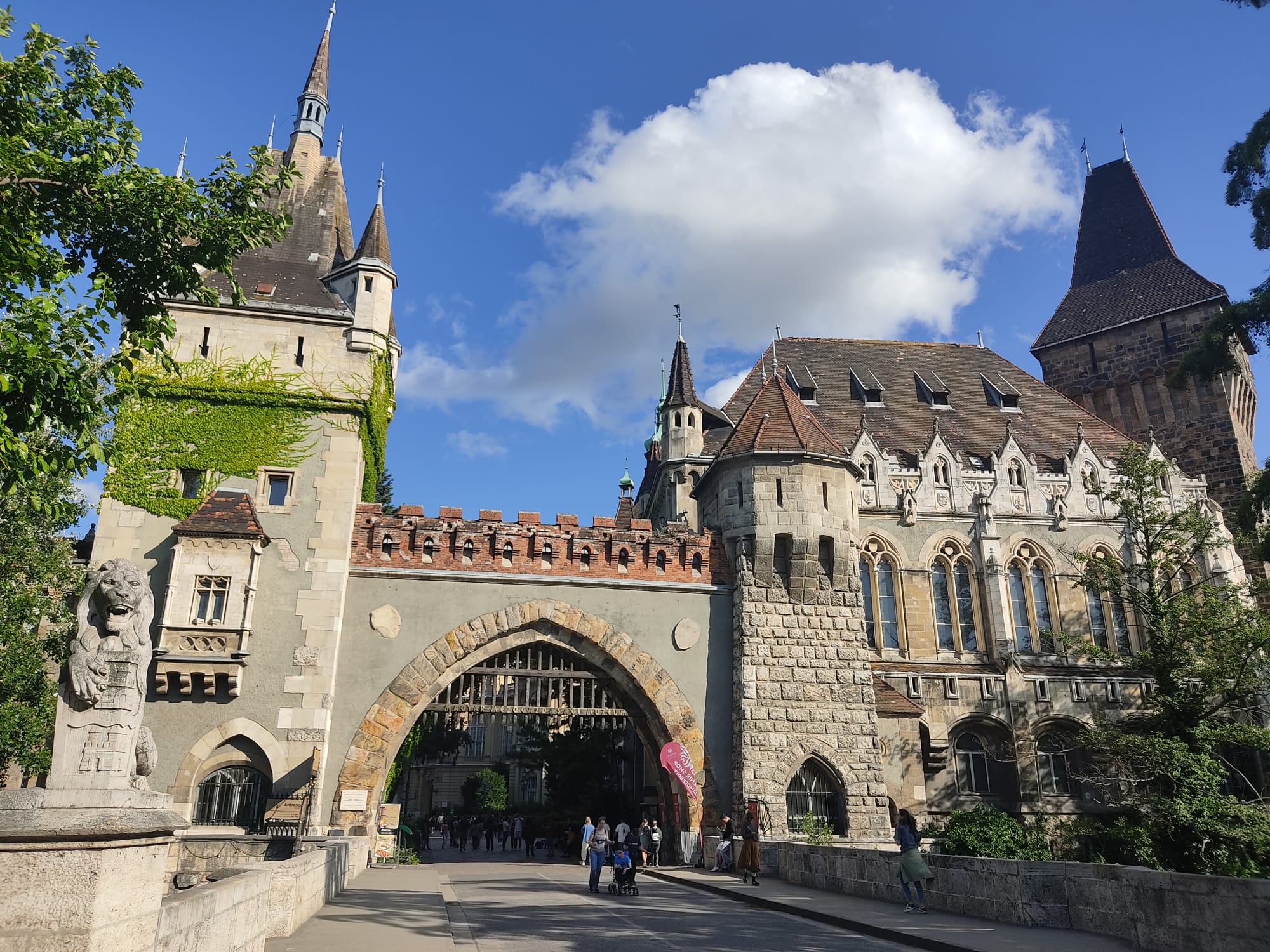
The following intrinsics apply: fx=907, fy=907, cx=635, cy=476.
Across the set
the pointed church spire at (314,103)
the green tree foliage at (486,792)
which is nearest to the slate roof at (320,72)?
the pointed church spire at (314,103)

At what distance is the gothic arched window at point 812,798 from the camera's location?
19.5m

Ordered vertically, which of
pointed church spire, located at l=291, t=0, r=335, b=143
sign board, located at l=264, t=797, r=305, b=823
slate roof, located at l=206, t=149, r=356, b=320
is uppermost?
pointed church spire, located at l=291, t=0, r=335, b=143

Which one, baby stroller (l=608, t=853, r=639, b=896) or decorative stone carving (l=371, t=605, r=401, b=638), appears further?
decorative stone carving (l=371, t=605, r=401, b=638)

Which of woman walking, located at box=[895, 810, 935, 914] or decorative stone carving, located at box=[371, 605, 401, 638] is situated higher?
decorative stone carving, located at box=[371, 605, 401, 638]

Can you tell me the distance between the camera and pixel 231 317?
20531 mm

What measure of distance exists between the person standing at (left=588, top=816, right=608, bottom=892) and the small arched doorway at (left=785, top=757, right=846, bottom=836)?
5453 mm

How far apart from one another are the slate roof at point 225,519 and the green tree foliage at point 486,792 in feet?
121

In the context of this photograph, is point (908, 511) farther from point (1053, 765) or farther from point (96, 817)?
point (96, 817)

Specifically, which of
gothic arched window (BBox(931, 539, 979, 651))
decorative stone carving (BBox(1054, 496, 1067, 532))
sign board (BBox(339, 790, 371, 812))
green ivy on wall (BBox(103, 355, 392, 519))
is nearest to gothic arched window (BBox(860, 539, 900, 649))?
gothic arched window (BBox(931, 539, 979, 651))

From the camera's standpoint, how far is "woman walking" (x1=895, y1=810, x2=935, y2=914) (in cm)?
1159

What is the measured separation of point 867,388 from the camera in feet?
103

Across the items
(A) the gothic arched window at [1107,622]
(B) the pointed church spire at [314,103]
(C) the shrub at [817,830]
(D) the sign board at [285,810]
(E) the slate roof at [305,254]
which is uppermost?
(B) the pointed church spire at [314,103]

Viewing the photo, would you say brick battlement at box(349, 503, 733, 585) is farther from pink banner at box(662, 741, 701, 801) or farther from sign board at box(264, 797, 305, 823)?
sign board at box(264, 797, 305, 823)

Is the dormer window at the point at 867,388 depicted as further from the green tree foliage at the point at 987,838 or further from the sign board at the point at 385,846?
the sign board at the point at 385,846
